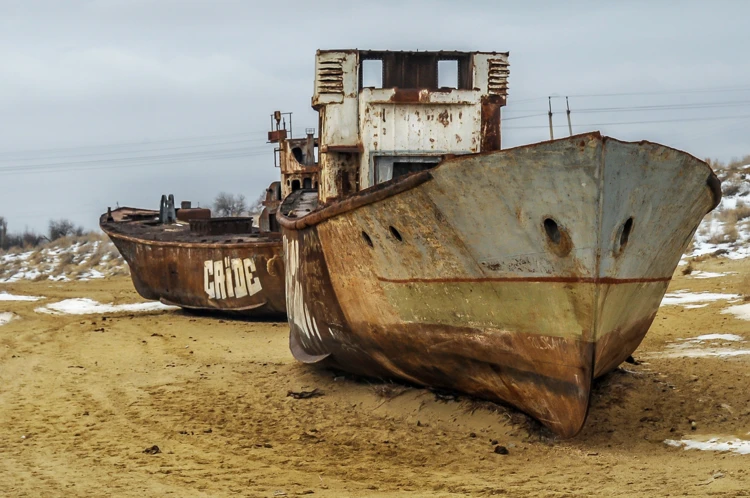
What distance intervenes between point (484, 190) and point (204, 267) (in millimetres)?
9934

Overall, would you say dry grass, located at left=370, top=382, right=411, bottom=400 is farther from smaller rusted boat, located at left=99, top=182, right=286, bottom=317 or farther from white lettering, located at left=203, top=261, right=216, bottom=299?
white lettering, located at left=203, top=261, right=216, bottom=299

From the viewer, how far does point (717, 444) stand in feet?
18.9

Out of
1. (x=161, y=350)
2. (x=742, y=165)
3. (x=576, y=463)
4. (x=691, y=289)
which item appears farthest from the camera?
(x=742, y=165)

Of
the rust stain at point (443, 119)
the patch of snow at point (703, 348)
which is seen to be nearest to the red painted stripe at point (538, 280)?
the patch of snow at point (703, 348)

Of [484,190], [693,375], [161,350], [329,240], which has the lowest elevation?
[161,350]

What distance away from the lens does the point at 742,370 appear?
7.80m

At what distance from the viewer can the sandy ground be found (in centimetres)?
522

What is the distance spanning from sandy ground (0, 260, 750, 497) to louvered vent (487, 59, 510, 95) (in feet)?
9.73

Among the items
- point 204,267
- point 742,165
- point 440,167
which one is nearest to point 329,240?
point 440,167

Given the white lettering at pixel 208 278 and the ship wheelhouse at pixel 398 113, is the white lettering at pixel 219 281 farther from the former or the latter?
the ship wheelhouse at pixel 398 113

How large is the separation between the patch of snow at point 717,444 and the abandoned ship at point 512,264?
2.06 feet

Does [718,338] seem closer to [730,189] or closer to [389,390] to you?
[389,390]

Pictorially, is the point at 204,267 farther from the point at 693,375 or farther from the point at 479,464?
the point at 479,464

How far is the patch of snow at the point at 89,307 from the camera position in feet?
55.4
